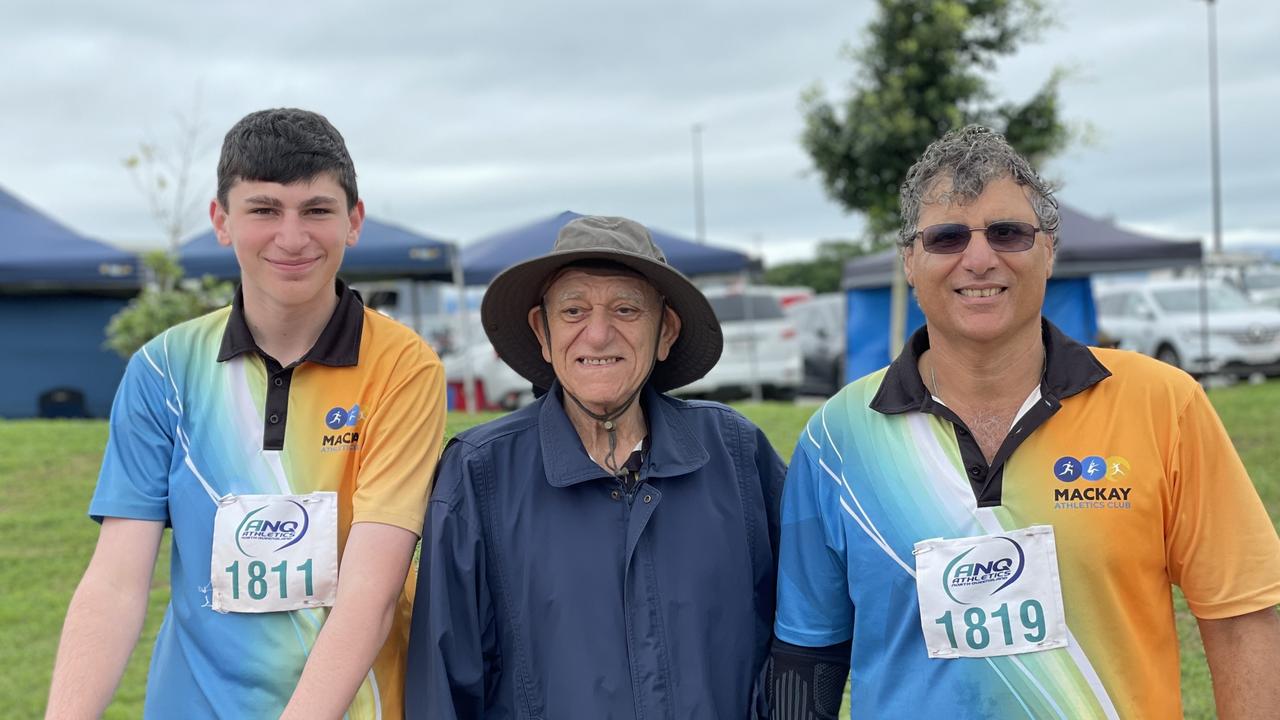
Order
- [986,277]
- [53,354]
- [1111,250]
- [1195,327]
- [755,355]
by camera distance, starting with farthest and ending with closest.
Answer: [53,354] < [1195,327] < [755,355] < [1111,250] < [986,277]

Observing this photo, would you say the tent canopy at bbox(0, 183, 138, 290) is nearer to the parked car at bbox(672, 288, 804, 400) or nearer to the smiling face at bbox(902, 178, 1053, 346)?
the parked car at bbox(672, 288, 804, 400)

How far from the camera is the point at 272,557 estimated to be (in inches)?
85.2

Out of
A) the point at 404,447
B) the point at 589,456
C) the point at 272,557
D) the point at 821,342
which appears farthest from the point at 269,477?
the point at 821,342

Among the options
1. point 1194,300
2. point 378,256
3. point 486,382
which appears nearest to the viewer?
point 378,256

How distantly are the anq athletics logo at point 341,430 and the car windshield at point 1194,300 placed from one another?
50.2 feet

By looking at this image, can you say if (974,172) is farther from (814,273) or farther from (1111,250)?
(814,273)

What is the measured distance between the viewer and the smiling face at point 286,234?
223cm

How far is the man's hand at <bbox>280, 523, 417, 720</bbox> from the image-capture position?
79.6 inches

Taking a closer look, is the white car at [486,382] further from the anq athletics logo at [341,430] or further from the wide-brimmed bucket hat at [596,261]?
the anq athletics logo at [341,430]

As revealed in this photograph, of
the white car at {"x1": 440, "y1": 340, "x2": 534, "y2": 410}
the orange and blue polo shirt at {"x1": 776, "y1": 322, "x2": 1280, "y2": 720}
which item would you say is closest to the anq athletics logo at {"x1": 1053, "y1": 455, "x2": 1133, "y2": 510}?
the orange and blue polo shirt at {"x1": 776, "y1": 322, "x2": 1280, "y2": 720}

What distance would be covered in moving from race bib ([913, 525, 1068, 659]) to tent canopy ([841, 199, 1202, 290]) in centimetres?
979

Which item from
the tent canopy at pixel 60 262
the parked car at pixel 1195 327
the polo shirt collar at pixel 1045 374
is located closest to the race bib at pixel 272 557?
the polo shirt collar at pixel 1045 374

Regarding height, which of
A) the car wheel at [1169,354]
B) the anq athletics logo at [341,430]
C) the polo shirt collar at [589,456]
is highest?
the anq athletics logo at [341,430]

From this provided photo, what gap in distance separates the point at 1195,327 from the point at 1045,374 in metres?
14.0
